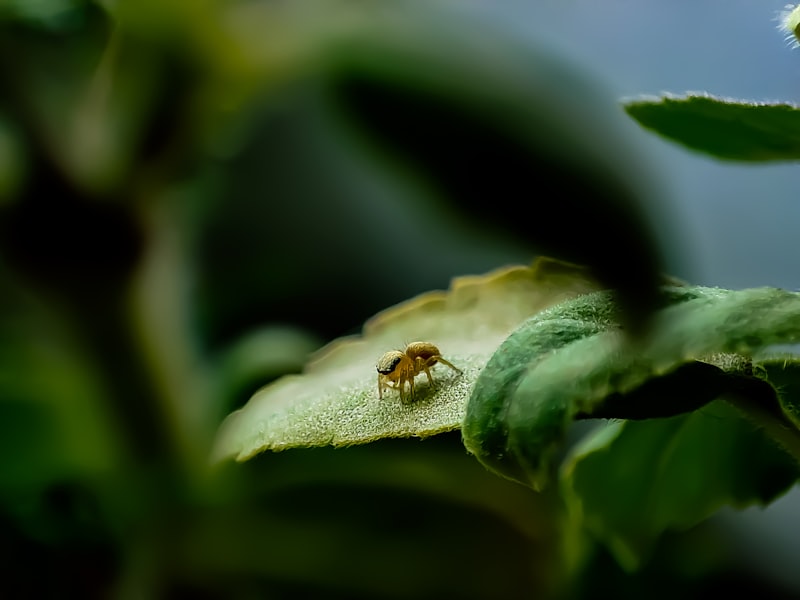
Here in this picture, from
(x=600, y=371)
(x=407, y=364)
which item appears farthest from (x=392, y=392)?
(x=600, y=371)

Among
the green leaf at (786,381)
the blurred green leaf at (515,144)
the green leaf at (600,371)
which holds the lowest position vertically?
the green leaf at (786,381)

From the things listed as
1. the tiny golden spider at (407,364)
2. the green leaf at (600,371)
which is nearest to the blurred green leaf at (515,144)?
the green leaf at (600,371)

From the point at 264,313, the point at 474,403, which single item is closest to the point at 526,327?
the point at 474,403

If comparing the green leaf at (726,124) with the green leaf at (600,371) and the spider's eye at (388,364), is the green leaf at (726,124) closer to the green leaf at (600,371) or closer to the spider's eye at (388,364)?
the green leaf at (600,371)

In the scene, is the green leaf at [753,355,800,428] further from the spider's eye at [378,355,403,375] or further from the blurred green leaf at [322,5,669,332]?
the spider's eye at [378,355,403,375]

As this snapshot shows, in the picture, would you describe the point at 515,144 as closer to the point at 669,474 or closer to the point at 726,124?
the point at 726,124
